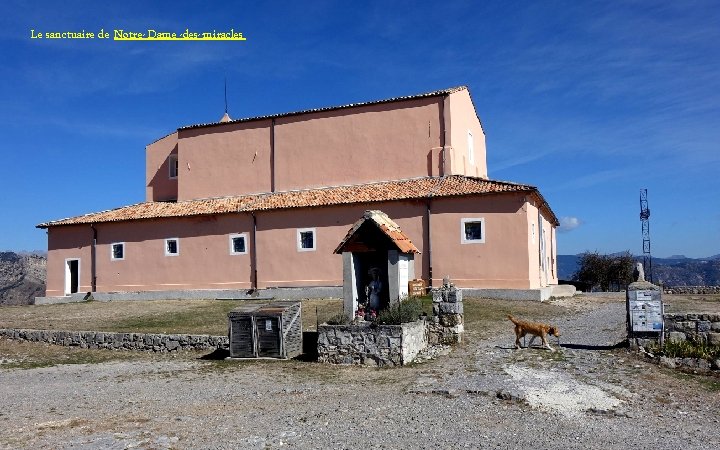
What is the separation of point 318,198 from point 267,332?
14.8 meters

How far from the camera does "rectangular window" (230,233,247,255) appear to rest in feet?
102

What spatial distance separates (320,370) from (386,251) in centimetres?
370

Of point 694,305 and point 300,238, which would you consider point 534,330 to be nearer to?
point 694,305

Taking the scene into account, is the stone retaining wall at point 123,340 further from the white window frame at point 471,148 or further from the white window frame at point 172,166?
the white window frame at point 471,148

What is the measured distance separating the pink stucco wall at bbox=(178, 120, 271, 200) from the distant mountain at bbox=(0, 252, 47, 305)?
2173 inches

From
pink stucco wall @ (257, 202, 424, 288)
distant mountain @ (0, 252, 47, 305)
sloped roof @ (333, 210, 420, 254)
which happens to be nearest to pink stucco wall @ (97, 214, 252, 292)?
pink stucco wall @ (257, 202, 424, 288)

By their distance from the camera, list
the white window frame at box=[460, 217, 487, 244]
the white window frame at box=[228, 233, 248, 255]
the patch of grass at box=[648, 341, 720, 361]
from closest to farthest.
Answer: the patch of grass at box=[648, 341, 720, 361] < the white window frame at box=[460, 217, 487, 244] < the white window frame at box=[228, 233, 248, 255]

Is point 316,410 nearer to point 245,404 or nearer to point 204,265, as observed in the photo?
point 245,404

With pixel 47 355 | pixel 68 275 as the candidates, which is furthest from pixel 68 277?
pixel 47 355

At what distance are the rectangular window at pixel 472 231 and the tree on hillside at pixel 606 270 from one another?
2925 cm

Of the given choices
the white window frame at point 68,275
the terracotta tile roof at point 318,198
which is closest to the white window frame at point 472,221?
the terracotta tile roof at point 318,198

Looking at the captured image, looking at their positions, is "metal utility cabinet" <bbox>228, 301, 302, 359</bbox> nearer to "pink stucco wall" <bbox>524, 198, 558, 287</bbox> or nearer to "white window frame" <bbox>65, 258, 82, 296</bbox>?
"pink stucco wall" <bbox>524, 198, 558, 287</bbox>

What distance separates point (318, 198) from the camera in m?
29.8

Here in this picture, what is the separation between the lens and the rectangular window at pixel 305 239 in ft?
96.7
